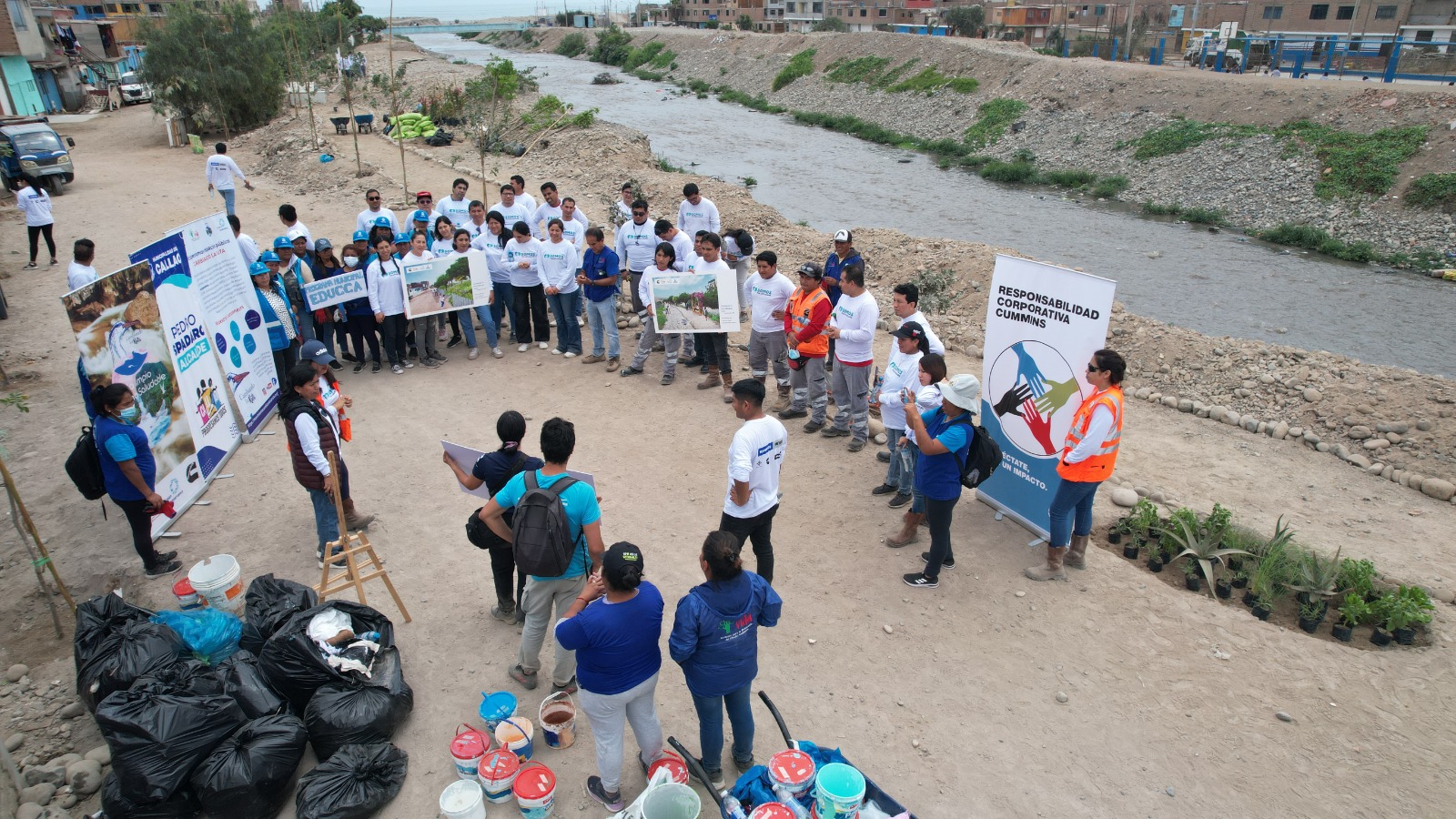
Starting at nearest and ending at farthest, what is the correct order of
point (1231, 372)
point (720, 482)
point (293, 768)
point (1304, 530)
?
1. point (293, 768)
2. point (1304, 530)
3. point (720, 482)
4. point (1231, 372)

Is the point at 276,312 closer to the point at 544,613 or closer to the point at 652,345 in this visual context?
the point at 652,345

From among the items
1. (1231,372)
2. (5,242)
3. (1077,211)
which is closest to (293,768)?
(1231,372)

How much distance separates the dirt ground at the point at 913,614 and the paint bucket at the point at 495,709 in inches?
9.4

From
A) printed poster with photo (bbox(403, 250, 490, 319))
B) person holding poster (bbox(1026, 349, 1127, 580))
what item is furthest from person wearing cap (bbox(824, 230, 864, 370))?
printed poster with photo (bbox(403, 250, 490, 319))

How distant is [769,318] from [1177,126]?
26358mm

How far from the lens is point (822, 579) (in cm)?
638

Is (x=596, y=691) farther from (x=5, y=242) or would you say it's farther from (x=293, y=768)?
(x=5, y=242)

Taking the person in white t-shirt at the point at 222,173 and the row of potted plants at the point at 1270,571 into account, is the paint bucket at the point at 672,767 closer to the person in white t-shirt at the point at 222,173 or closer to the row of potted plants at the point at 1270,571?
the row of potted plants at the point at 1270,571

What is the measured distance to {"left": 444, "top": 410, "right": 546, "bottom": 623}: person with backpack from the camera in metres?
5.09

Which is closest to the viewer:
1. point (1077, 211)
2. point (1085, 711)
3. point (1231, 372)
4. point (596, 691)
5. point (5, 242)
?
point (596, 691)

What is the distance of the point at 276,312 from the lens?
9039 millimetres

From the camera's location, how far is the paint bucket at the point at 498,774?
4301mm

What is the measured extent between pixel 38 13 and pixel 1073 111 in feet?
170

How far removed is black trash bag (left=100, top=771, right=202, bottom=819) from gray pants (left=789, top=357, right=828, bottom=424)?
→ 20.4 ft
